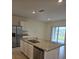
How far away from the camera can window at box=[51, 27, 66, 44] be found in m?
9.48

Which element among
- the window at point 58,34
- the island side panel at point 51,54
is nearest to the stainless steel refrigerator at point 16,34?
the window at point 58,34

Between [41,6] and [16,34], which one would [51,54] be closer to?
[41,6]

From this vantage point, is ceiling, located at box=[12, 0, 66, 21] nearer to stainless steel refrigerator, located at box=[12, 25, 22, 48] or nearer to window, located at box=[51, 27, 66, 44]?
stainless steel refrigerator, located at box=[12, 25, 22, 48]

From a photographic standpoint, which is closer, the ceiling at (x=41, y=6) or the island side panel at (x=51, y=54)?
the island side panel at (x=51, y=54)

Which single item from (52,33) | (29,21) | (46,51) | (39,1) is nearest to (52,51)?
(46,51)

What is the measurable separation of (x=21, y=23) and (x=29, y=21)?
1152 mm

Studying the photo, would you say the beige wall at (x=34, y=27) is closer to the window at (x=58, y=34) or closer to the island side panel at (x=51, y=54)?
the window at (x=58, y=34)

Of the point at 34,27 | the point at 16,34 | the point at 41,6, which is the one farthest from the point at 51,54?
the point at 34,27

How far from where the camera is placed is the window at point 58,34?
31.1 ft

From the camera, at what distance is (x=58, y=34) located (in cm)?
1002

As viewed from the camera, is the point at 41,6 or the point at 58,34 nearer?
the point at 41,6

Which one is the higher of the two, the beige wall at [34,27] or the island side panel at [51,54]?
the beige wall at [34,27]
